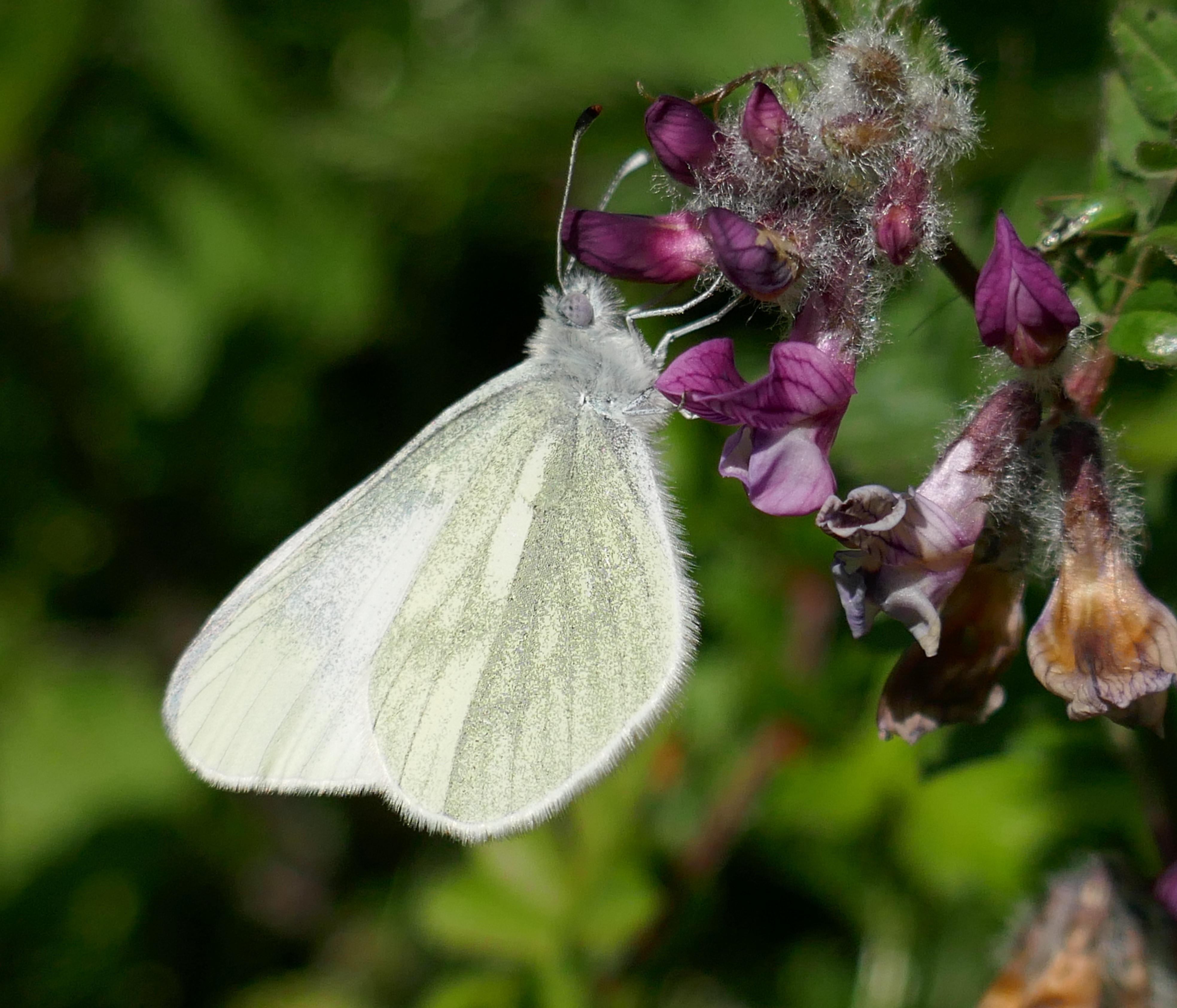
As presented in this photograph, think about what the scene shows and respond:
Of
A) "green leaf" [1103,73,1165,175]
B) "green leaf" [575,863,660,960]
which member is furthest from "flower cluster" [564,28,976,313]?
"green leaf" [575,863,660,960]

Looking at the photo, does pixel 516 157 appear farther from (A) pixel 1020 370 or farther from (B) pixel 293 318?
(A) pixel 1020 370

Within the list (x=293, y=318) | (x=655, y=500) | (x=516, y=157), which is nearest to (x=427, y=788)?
(x=655, y=500)

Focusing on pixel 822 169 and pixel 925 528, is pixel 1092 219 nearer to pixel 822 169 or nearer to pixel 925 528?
pixel 822 169

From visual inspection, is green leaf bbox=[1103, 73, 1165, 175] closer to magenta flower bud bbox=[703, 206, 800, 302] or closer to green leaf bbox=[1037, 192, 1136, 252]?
green leaf bbox=[1037, 192, 1136, 252]

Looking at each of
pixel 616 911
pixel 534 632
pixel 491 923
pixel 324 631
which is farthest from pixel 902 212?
pixel 491 923

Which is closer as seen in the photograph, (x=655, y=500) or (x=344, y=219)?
(x=655, y=500)

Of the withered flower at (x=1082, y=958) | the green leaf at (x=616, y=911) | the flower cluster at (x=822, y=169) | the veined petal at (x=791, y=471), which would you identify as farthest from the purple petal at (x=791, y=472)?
the green leaf at (x=616, y=911)

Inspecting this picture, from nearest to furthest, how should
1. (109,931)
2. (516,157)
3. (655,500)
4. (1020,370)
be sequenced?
(1020,370), (655,500), (516,157), (109,931)
